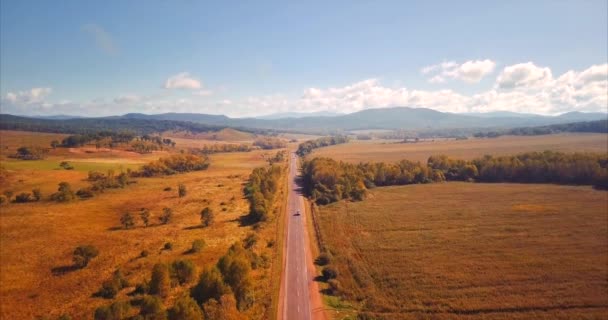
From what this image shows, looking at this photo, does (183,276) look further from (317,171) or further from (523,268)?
(317,171)

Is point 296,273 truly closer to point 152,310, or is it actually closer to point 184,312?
point 184,312

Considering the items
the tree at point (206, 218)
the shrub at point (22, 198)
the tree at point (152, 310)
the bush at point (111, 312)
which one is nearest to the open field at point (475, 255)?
the tree at point (152, 310)

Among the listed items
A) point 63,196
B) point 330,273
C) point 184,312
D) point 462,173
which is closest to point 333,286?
point 330,273

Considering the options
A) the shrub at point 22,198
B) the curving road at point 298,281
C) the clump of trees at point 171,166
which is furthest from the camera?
the clump of trees at point 171,166

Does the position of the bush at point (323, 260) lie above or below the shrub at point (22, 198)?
below

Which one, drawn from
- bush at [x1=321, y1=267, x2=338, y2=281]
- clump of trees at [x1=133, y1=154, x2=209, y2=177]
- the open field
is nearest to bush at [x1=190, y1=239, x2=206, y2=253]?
the open field

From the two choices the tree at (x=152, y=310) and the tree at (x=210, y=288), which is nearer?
the tree at (x=152, y=310)

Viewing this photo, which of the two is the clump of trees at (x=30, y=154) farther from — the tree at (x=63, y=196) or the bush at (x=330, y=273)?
the bush at (x=330, y=273)
